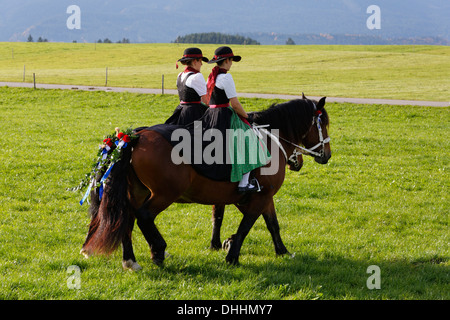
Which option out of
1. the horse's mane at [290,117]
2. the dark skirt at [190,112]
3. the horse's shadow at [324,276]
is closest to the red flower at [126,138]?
the dark skirt at [190,112]

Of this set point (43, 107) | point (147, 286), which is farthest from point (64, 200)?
point (43, 107)

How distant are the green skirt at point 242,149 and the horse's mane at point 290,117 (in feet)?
2.18

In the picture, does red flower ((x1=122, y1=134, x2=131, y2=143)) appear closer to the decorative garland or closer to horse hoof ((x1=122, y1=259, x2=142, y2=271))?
the decorative garland

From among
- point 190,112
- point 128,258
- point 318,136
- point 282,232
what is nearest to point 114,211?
point 128,258

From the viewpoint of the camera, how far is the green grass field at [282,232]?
589 centimetres

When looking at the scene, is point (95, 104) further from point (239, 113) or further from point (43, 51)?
point (43, 51)

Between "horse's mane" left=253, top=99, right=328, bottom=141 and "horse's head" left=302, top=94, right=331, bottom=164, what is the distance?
0.34 feet

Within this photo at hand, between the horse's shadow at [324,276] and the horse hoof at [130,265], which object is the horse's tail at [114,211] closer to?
the horse hoof at [130,265]

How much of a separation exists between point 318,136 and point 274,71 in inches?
1879

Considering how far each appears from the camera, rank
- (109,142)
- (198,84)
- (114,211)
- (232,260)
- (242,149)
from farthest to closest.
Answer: (198,84), (232,260), (242,149), (109,142), (114,211)

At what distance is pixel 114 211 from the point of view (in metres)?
6.32

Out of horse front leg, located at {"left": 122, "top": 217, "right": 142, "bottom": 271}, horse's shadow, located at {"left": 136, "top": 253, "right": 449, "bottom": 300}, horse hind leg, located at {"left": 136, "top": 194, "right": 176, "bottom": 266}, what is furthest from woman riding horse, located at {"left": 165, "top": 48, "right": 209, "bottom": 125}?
horse's shadow, located at {"left": 136, "top": 253, "right": 449, "bottom": 300}

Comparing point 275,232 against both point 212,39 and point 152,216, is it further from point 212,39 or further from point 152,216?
point 212,39
